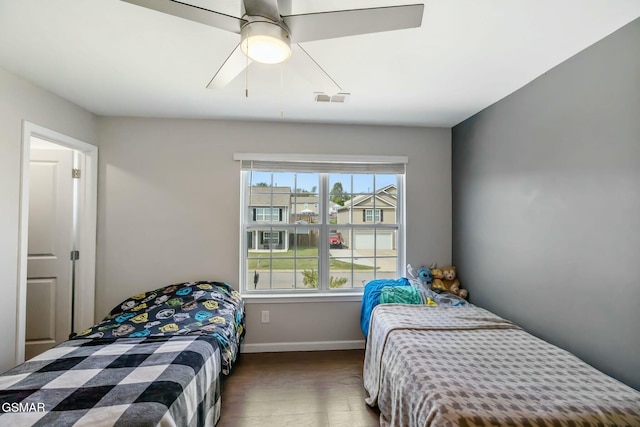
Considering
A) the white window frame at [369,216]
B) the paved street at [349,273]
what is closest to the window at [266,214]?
the paved street at [349,273]

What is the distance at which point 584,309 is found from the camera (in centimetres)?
160

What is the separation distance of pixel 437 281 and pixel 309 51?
2410mm

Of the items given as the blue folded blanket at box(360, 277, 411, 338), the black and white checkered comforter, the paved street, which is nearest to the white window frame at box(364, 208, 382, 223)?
the paved street

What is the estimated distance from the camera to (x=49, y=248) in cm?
257

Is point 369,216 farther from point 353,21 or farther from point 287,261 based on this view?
point 353,21

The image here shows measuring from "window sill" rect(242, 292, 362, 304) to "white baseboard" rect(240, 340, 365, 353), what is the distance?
43 centimetres

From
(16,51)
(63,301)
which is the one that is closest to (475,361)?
(16,51)

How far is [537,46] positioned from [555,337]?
1.80m

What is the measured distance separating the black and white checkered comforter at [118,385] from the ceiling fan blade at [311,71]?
1.69m

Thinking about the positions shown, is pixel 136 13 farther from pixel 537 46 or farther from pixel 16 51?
pixel 537 46
